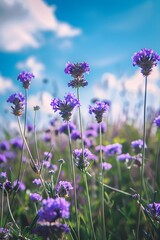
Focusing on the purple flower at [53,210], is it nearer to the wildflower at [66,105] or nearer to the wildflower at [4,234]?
the wildflower at [4,234]

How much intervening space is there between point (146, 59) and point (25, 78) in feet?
2.76

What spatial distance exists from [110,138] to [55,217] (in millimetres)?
4625

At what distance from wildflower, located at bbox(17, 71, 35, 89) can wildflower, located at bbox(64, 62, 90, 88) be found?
0.90 ft

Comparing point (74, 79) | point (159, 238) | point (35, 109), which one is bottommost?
point (159, 238)

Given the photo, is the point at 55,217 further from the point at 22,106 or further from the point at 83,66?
the point at 83,66

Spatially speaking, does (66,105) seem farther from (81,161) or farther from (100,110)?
(81,161)

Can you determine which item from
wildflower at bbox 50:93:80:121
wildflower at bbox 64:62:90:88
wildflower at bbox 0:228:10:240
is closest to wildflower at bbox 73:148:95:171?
wildflower at bbox 50:93:80:121

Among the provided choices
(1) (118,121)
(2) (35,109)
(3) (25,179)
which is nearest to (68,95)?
(2) (35,109)

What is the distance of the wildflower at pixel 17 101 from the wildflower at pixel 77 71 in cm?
34

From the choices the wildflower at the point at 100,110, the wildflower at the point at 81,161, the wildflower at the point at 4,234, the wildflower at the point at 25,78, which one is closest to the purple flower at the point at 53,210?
the wildflower at the point at 4,234

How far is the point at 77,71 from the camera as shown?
2164 mm

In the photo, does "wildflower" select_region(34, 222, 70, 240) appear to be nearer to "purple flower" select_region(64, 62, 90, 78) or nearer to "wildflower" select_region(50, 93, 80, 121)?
"wildflower" select_region(50, 93, 80, 121)

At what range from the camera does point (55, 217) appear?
4.60 ft

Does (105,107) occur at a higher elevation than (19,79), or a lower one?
lower
